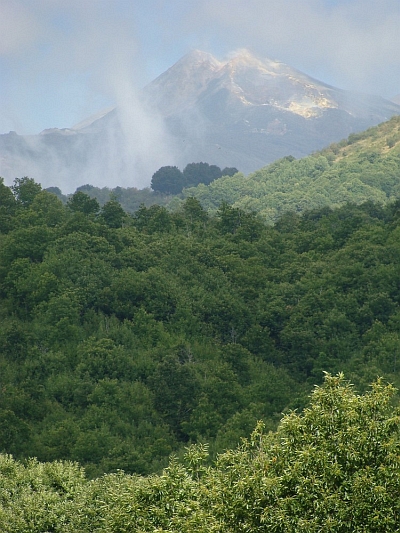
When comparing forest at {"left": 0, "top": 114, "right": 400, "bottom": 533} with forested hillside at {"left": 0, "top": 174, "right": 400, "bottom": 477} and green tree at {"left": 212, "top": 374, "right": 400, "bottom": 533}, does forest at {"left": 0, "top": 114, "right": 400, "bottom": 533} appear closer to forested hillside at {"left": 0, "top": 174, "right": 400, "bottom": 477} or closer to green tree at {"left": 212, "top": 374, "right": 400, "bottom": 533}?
forested hillside at {"left": 0, "top": 174, "right": 400, "bottom": 477}

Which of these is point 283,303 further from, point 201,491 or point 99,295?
point 201,491

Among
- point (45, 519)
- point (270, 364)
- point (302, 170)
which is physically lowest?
point (45, 519)

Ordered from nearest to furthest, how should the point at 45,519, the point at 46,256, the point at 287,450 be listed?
the point at 287,450 < the point at 45,519 < the point at 46,256

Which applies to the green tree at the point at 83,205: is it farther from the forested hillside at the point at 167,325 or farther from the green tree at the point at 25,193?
the green tree at the point at 25,193

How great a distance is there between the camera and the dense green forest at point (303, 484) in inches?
654

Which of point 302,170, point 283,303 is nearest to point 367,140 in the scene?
point 302,170

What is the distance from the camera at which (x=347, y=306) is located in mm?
58938

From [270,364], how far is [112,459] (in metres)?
17.0

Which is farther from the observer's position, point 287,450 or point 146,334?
point 146,334

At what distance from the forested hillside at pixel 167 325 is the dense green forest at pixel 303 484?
22009 millimetres

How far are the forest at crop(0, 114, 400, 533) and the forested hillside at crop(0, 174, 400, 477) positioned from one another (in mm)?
109

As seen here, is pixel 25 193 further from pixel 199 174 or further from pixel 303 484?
pixel 199 174

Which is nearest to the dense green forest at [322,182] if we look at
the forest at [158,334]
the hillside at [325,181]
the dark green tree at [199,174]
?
the hillside at [325,181]

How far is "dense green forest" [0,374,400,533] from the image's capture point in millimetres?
16609
